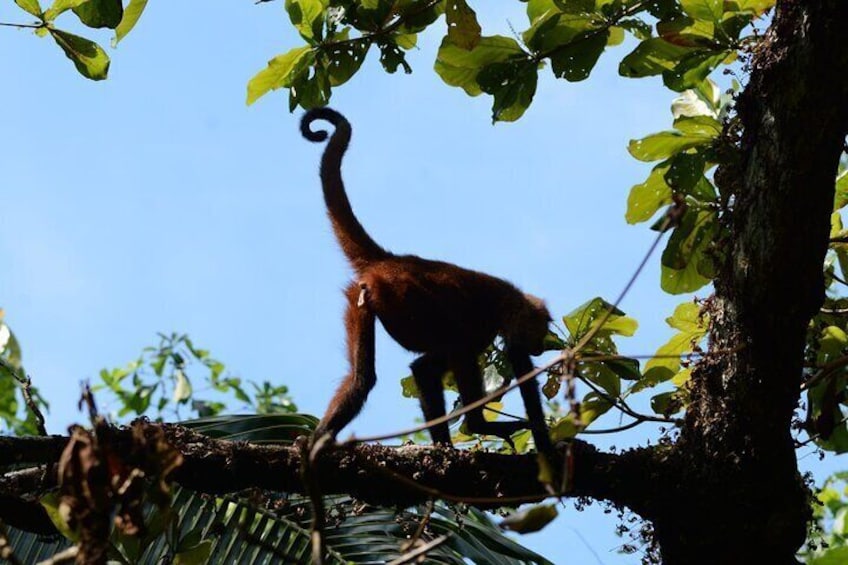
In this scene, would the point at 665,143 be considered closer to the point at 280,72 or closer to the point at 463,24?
the point at 463,24

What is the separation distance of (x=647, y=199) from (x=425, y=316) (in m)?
1.72

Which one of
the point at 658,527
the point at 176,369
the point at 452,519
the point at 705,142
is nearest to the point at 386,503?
the point at 452,519

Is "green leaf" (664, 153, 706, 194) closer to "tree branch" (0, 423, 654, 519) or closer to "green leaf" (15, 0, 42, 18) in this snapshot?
"tree branch" (0, 423, 654, 519)

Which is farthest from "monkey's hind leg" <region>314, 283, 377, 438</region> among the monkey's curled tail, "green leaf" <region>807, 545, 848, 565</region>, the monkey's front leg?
"green leaf" <region>807, 545, 848, 565</region>

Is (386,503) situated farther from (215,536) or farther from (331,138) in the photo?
(331,138)

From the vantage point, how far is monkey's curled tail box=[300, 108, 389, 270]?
21.0 feet

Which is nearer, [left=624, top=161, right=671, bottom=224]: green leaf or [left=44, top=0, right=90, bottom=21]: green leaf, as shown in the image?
[left=44, top=0, right=90, bottom=21]: green leaf

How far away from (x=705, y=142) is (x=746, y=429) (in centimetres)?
133

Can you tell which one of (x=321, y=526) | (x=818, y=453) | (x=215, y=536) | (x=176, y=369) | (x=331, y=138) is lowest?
(x=321, y=526)

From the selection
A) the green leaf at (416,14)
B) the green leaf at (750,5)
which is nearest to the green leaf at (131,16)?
the green leaf at (416,14)

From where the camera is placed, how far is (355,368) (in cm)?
592

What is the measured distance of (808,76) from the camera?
3613mm

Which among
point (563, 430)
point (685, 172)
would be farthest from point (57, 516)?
point (685, 172)

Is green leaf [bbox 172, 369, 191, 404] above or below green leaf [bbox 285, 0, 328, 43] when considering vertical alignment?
above
